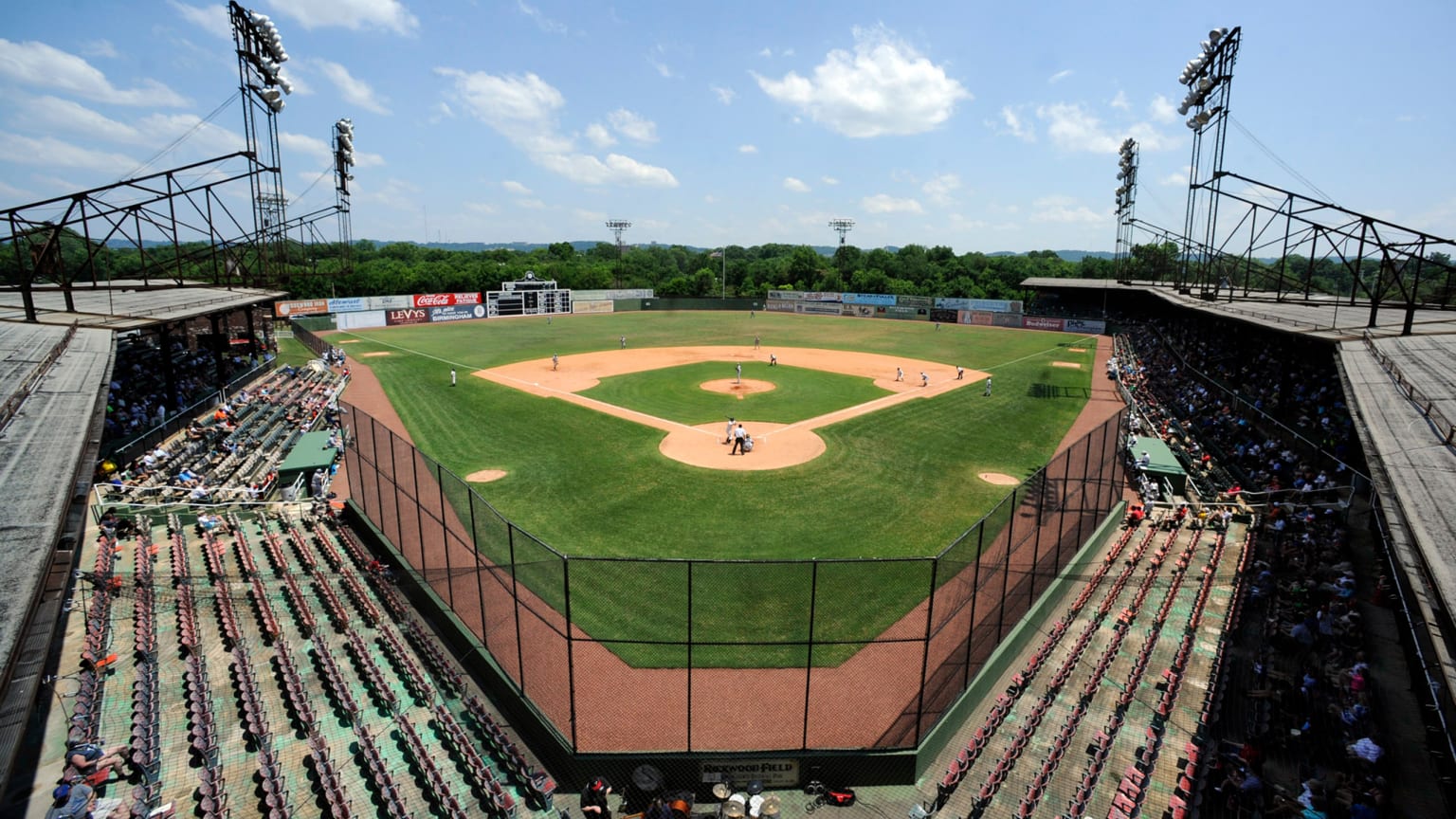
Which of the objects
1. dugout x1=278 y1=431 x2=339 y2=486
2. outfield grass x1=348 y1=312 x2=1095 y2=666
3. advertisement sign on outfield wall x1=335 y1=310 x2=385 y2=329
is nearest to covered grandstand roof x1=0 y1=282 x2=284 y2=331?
dugout x1=278 y1=431 x2=339 y2=486

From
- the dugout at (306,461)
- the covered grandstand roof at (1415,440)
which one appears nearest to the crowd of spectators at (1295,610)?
the covered grandstand roof at (1415,440)

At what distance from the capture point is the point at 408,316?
70062 millimetres

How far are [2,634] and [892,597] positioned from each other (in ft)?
43.4

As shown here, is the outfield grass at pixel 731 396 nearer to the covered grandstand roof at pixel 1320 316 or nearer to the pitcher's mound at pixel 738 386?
the pitcher's mound at pixel 738 386

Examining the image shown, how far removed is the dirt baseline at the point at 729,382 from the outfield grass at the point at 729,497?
931 mm

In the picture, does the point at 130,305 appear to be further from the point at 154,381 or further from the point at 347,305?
the point at 347,305

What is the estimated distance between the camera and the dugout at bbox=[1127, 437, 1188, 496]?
71.6 ft

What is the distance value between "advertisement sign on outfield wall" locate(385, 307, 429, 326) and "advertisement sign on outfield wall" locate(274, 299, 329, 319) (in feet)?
17.7

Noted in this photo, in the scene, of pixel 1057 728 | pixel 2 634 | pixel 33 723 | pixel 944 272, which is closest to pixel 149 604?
pixel 33 723

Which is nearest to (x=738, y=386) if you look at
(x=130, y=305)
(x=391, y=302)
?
(x=130, y=305)

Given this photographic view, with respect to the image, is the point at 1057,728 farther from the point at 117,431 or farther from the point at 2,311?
the point at 2,311

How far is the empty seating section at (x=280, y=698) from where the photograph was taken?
9.70 metres

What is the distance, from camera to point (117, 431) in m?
24.0

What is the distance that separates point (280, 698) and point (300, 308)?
213 feet
